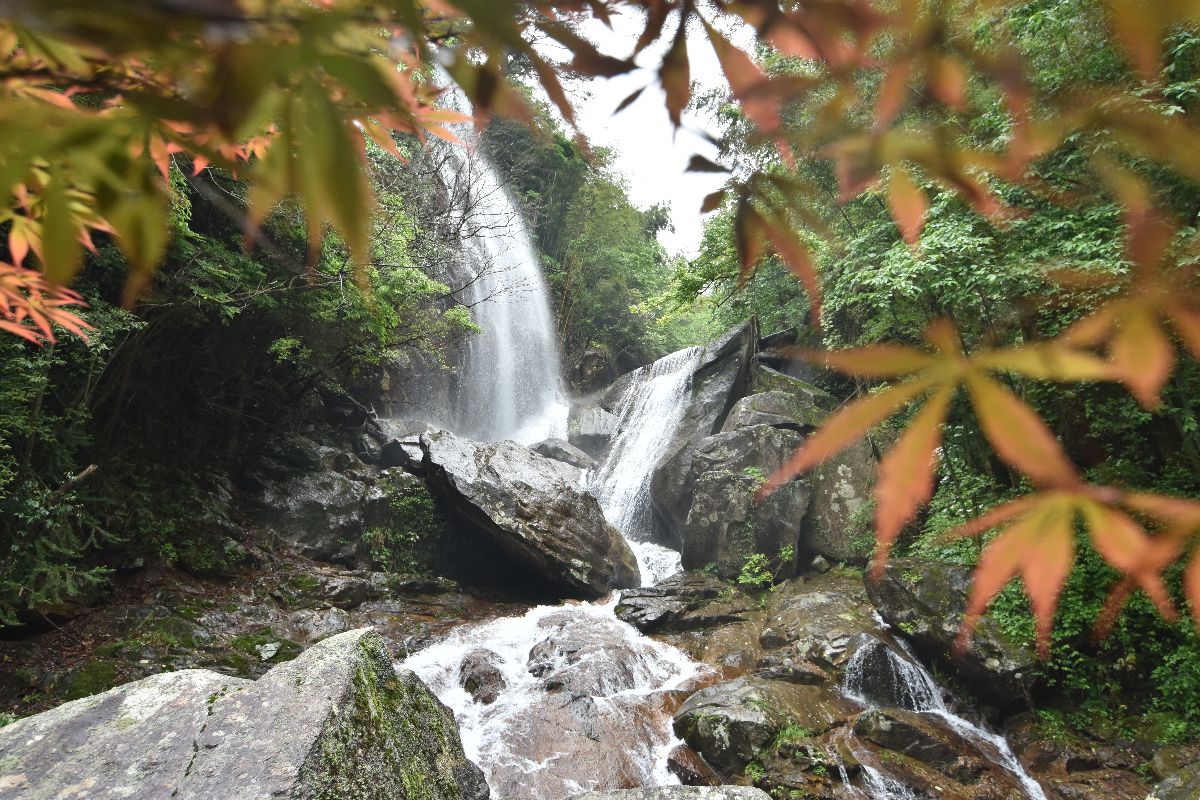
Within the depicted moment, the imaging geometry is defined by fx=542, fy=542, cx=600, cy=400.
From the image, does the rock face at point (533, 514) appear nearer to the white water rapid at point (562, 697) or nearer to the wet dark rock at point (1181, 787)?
the white water rapid at point (562, 697)

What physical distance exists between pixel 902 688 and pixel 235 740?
206 inches

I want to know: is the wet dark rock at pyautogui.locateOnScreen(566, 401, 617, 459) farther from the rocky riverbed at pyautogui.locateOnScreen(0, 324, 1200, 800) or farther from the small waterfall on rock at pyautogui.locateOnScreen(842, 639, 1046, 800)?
the small waterfall on rock at pyautogui.locateOnScreen(842, 639, 1046, 800)

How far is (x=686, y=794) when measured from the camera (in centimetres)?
249

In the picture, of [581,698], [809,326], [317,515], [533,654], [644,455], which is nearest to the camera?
[809,326]

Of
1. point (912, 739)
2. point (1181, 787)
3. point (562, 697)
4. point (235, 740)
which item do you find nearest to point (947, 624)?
point (912, 739)

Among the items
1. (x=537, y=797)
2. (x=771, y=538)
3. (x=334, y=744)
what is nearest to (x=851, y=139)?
(x=334, y=744)

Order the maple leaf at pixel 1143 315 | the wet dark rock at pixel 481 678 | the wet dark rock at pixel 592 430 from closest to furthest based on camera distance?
the maple leaf at pixel 1143 315 → the wet dark rock at pixel 481 678 → the wet dark rock at pixel 592 430

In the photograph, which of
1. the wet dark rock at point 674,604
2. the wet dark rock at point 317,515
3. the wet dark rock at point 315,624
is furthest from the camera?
the wet dark rock at point 317,515

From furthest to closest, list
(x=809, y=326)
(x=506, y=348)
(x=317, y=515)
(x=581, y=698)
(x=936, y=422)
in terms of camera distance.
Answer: (x=506, y=348)
(x=317, y=515)
(x=581, y=698)
(x=809, y=326)
(x=936, y=422)

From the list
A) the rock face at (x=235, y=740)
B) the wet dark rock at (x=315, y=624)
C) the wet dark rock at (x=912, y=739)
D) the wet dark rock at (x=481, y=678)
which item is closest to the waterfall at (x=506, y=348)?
the wet dark rock at (x=315, y=624)

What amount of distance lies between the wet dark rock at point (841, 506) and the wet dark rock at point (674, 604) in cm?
159

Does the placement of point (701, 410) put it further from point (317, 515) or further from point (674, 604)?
point (317, 515)

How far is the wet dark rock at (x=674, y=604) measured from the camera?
684 centimetres

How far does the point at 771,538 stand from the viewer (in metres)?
7.98
